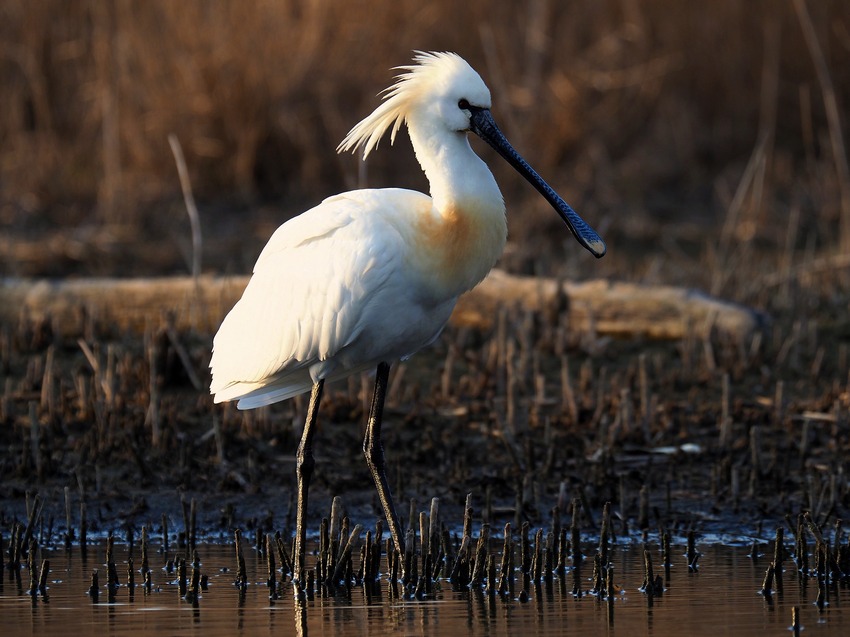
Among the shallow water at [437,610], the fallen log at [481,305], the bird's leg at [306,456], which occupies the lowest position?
the shallow water at [437,610]

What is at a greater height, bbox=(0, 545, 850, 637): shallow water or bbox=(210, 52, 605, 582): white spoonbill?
bbox=(210, 52, 605, 582): white spoonbill

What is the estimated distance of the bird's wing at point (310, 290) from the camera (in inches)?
217

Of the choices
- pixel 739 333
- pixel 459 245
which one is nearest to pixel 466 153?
pixel 459 245

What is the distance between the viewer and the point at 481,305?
9062 mm

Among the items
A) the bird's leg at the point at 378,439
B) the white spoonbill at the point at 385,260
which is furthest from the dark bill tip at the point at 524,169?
the bird's leg at the point at 378,439

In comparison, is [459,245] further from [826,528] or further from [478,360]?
[478,360]

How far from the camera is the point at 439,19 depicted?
14.8 meters

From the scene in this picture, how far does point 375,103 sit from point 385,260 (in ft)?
27.6

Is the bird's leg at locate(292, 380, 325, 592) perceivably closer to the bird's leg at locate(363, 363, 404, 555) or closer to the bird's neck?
the bird's leg at locate(363, 363, 404, 555)

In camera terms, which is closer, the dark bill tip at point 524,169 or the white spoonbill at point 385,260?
the white spoonbill at point 385,260

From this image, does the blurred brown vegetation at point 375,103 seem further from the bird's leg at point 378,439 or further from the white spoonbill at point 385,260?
the white spoonbill at point 385,260

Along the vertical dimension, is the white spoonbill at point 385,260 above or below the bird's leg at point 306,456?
above

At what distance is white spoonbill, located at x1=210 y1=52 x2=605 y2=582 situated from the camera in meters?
5.55

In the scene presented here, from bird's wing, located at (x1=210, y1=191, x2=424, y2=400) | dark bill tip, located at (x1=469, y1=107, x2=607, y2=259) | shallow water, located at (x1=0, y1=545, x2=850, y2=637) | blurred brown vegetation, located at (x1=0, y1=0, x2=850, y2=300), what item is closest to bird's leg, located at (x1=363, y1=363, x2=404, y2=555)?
bird's wing, located at (x1=210, y1=191, x2=424, y2=400)
